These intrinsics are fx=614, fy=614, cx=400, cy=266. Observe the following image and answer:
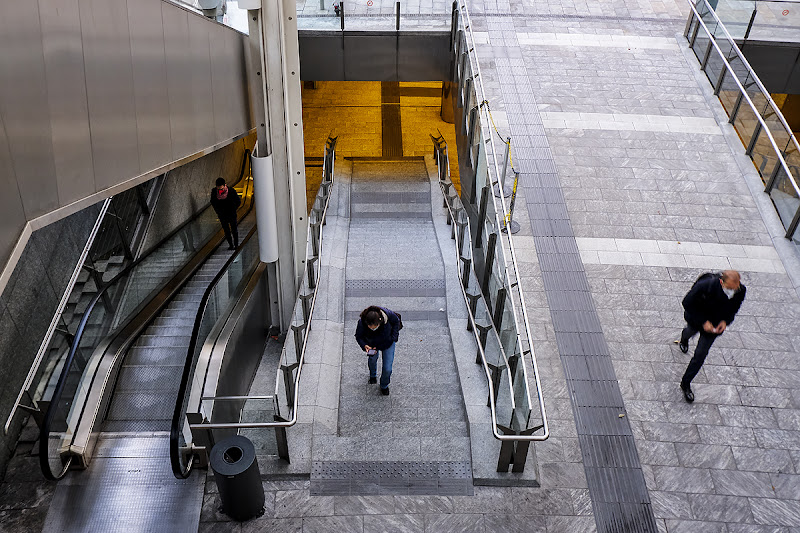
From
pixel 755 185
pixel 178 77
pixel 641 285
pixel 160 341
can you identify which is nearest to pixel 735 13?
pixel 755 185

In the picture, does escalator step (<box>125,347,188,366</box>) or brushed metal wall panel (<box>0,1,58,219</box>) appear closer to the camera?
brushed metal wall panel (<box>0,1,58,219</box>)

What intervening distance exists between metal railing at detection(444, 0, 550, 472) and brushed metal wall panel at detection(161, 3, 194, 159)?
360 centimetres

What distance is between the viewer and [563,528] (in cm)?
508

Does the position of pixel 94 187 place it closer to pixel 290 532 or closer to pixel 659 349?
pixel 290 532

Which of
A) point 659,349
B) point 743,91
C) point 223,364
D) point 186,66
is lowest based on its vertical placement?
point 223,364

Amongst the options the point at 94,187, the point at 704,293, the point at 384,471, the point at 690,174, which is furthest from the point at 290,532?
the point at 690,174

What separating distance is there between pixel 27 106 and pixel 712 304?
5.64 meters

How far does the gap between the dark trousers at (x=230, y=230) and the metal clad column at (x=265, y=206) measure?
1697mm

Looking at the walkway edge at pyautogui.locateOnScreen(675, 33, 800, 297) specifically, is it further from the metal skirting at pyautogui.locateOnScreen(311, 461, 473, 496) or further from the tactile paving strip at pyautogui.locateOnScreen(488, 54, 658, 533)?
the metal skirting at pyautogui.locateOnScreen(311, 461, 473, 496)

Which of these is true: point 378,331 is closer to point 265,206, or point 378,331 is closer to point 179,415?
point 179,415

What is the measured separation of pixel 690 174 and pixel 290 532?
25.3 ft

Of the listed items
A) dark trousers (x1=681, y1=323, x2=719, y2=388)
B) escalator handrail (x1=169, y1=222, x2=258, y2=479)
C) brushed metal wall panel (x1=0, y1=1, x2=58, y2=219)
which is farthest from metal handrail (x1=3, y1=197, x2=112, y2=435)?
dark trousers (x1=681, y1=323, x2=719, y2=388)

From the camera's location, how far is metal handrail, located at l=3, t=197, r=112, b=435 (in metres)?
5.86

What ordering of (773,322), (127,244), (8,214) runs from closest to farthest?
(8,214) → (773,322) → (127,244)
